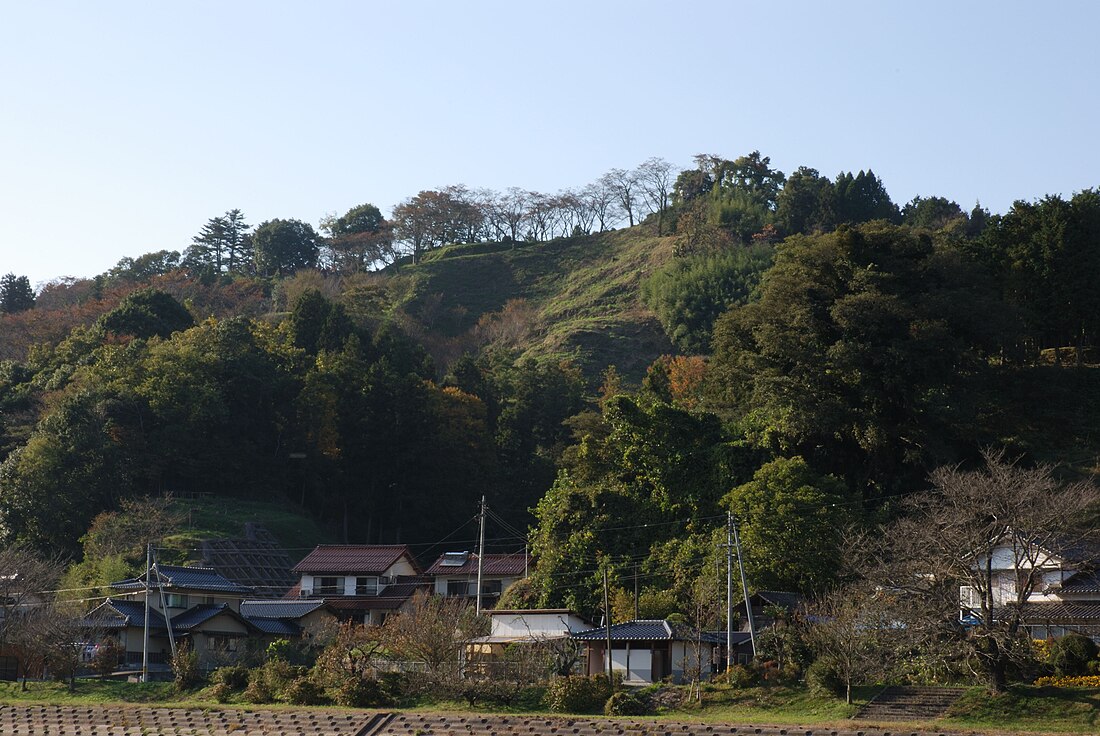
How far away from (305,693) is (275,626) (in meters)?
12.8

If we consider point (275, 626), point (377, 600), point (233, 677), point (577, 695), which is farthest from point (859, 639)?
point (377, 600)

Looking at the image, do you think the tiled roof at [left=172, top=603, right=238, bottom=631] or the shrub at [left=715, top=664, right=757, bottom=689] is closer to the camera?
the shrub at [left=715, top=664, right=757, bottom=689]

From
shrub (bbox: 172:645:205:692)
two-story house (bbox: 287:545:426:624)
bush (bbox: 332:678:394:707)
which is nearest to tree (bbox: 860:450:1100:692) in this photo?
bush (bbox: 332:678:394:707)

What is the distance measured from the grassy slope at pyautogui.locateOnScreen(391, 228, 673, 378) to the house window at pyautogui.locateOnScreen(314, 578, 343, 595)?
32979 mm

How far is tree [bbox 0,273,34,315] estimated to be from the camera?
99.2 meters

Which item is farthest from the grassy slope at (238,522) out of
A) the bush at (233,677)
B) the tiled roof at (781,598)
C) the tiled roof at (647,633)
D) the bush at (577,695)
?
the tiled roof at (781,598)

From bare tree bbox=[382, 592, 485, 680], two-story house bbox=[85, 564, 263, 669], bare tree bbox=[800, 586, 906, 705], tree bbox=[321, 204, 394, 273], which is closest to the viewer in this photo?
bare tree bbox=[800, 586, 906, 705]

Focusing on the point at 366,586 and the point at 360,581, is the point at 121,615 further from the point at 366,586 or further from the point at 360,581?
the point at 366,586

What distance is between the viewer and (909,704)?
100.0 feet

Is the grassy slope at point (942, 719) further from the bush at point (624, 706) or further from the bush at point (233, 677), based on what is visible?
the bush at point (233, 677)

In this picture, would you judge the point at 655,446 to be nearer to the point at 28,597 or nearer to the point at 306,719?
the point at 306,719

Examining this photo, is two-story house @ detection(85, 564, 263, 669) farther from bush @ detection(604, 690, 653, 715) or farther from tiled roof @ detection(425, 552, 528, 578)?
bush @ detection(604, 690, 653, 715)

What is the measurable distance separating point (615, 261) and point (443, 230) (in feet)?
75.7

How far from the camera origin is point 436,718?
32.9m
